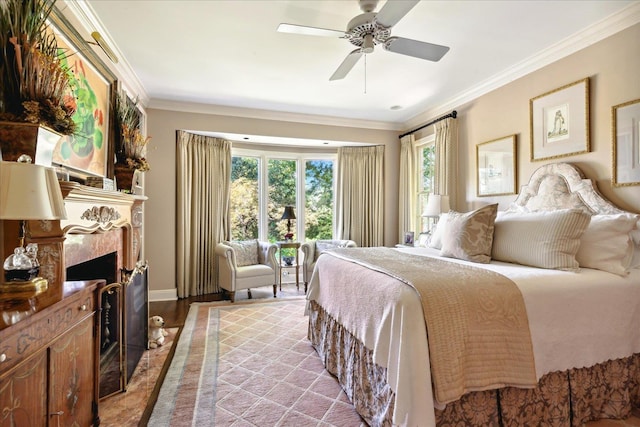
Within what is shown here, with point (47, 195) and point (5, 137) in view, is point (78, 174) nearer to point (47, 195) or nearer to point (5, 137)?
point (5, 137)

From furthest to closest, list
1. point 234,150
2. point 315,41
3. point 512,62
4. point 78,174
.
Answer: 1. point 234,150
2. point 512,62
3. point 315,41
4. point 78,174

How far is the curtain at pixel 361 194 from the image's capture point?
5352mm

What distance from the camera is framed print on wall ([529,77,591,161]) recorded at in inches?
103

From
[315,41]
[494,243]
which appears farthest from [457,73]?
[494,243]

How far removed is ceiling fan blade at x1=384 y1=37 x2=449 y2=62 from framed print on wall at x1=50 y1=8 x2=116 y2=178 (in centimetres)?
218

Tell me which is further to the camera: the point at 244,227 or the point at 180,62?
the point at 244,227

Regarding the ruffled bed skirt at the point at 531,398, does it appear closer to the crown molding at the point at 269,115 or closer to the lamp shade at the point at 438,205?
the lamp shade at the point at 438,205

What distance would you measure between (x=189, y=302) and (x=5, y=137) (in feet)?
10.8

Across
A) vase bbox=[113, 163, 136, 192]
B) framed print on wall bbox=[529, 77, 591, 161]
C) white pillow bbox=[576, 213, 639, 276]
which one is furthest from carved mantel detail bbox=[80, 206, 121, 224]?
Result: framed print on wall bbox=[529, 77, 591, 161]

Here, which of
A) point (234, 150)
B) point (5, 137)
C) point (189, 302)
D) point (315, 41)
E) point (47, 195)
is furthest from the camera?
point (234, 150)

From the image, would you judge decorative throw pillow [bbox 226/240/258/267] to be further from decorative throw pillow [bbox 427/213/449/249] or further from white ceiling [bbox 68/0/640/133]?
decorative throw pillow [bbox 427/213/449/249]

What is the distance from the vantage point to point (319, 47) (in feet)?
9.21

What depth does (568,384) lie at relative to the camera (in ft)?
5.61

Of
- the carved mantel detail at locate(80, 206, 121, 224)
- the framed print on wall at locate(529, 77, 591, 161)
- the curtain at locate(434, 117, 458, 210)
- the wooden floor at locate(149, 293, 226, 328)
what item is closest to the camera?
the carved mantel detail at locate(80, 206, 121, 224)
